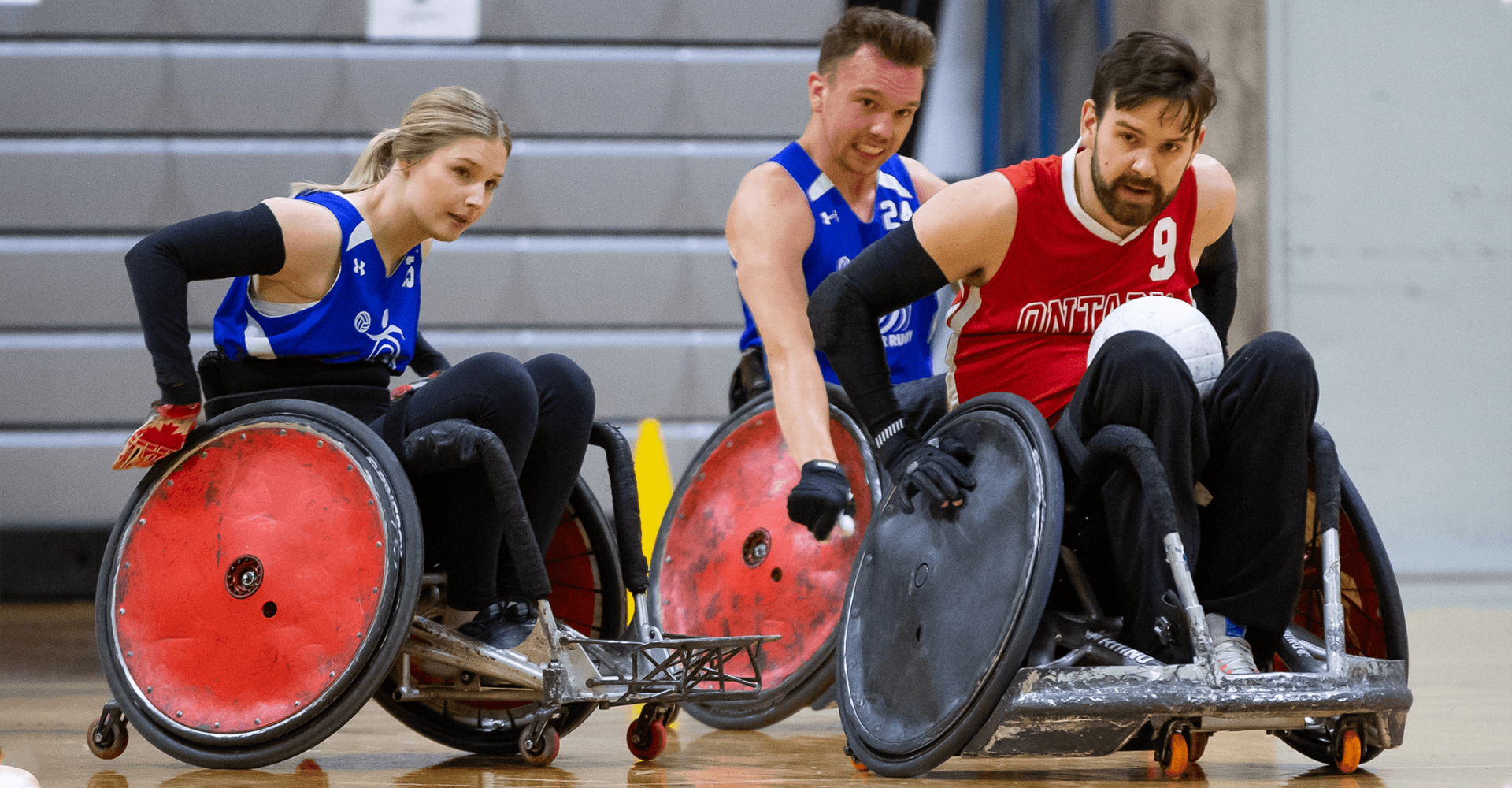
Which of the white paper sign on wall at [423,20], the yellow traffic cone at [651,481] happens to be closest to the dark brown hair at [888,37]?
the yellow traffic cone at [651,481]

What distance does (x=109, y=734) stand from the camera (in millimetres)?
2133

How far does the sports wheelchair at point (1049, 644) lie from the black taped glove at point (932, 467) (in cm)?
2

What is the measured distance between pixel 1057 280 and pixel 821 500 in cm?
48

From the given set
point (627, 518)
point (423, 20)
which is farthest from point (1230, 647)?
point (423, 20)

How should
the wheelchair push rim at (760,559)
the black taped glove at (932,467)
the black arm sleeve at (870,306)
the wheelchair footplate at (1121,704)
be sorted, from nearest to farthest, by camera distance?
the wheelchair footplate at (1121,704) < the black taped glove at (932,467) < the black arm sleeve at (870,306) < the wheelchair push rim at (760,559)

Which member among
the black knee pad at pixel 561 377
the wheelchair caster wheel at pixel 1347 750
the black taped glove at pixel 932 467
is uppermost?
the black knee pad at pixel 561 377

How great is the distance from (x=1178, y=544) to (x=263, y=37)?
532cm

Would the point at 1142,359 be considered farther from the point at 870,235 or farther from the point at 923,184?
the point at 923,184

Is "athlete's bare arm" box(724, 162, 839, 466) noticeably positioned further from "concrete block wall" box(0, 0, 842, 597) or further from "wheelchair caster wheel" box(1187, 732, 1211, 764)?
"concrete block wall" box(0, 0, 842, 597)

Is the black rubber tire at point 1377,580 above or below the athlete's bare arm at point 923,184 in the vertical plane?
below

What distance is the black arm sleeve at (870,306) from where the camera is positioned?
2.09 meters

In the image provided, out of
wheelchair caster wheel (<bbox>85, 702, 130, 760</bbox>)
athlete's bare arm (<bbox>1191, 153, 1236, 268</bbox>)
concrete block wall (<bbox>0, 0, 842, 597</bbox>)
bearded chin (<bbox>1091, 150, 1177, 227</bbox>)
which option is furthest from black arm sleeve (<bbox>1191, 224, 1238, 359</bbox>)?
concrete block wall (<bbox>0, 0, 842, 597</bbox>)

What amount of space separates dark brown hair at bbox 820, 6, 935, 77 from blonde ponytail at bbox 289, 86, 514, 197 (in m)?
0.74

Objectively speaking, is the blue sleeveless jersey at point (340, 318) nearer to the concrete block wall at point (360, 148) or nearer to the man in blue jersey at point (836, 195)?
the man in blue jersey at point (836, 195)
